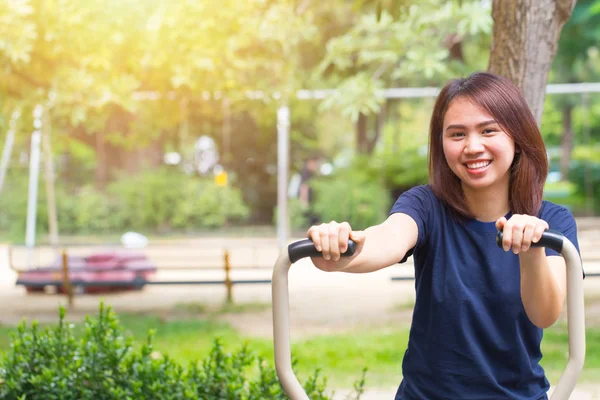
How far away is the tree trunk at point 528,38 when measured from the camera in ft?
11.7

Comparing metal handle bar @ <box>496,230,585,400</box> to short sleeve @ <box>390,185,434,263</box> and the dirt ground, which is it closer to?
short sleeve @ <box>390,185,434,263</box>

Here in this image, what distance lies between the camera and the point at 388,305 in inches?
380

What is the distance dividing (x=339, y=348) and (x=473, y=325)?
5358mm

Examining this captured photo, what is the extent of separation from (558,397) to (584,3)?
38.1 feet

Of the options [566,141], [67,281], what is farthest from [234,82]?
[566,141]

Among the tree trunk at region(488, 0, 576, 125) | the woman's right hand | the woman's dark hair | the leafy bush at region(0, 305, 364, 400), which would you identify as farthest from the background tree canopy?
the woman's right hand

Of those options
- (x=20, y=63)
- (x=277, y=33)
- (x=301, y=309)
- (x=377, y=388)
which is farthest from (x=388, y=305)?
(x=20, y=63)

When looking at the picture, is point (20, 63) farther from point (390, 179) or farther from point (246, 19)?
point (390, 179)

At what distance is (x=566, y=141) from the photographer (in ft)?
44.9

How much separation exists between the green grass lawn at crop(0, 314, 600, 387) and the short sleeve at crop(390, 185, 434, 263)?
151 inches

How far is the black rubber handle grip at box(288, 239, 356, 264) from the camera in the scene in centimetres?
152

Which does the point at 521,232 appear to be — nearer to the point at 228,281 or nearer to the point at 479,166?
the point at 479,166

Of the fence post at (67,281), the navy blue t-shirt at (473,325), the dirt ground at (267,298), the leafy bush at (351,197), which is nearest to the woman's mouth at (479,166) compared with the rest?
the navy blue t-shirt at (473,325)

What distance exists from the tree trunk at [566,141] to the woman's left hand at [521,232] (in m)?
12.4
